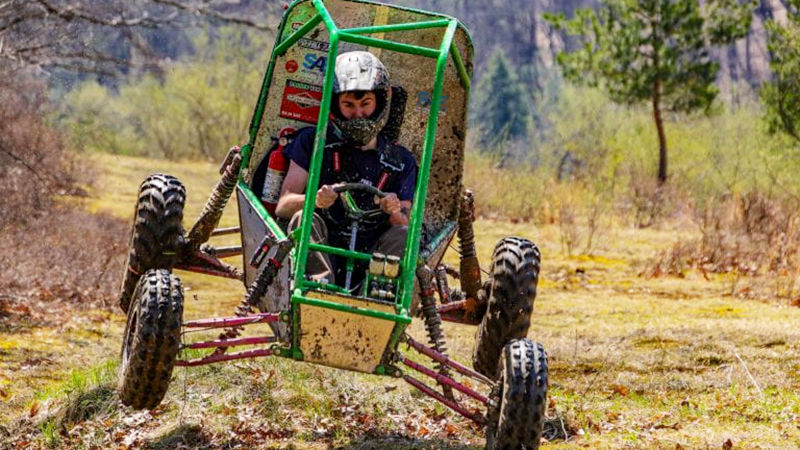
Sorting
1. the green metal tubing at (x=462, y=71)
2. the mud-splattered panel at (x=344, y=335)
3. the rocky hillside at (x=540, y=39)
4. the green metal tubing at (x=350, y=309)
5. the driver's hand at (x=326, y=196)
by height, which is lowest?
the mud-splattered panel at (x=344, y=335)

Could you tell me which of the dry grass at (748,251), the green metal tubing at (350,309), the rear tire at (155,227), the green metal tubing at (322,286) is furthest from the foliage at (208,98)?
the green metal tubing at (350,309)

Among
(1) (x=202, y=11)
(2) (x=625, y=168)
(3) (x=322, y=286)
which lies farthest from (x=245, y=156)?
(2) (x=625, y=168)

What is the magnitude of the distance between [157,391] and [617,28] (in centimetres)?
2489

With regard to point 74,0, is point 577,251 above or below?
below

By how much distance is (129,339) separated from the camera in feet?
18.9

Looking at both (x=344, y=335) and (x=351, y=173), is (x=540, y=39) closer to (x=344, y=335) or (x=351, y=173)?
(x=351, y=173)

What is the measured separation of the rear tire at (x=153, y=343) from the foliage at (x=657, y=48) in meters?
23.5

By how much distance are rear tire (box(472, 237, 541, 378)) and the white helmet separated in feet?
3.51

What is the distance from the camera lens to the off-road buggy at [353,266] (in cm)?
535

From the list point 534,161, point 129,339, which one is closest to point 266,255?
point 129,339

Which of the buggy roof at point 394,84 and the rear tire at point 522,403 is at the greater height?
the buggy roof at point 394,84

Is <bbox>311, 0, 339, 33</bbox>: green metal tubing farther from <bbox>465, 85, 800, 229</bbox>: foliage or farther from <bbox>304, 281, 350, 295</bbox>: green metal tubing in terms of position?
<bbox>465, 85, 800, 229</bbox>: foliage

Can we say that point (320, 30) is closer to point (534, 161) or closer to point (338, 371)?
point (338, 371)

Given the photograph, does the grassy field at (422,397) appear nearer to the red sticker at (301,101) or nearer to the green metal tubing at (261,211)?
the green metal tubing at (261,211)
